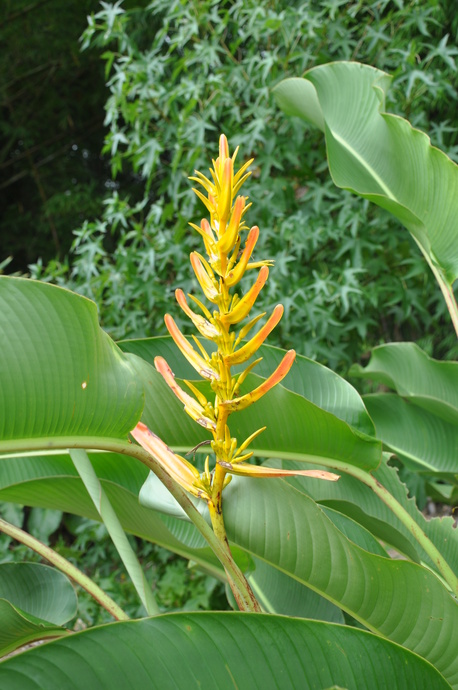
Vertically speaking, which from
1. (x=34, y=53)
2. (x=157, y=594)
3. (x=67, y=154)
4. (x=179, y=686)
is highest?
(x=34, y=53)

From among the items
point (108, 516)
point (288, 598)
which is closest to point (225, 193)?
point (108, 516)

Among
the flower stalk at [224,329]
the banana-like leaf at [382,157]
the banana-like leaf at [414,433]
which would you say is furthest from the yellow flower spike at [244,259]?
the banana-like leaf at [414,433]

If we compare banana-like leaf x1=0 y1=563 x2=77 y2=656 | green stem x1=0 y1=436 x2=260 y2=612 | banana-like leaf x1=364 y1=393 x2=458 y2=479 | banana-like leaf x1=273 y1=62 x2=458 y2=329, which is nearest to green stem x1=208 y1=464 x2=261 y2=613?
green stem x1=0 y1=436 x2=260 y2=612

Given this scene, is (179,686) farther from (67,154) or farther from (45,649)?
(67,154)

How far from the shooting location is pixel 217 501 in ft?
1.70

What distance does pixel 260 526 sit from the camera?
0.57 metres

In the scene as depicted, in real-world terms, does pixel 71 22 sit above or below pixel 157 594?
above

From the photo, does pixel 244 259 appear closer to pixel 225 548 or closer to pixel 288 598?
pixel 225 548

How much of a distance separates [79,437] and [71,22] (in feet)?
13.2

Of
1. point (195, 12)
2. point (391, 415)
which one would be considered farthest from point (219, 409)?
point (195, 12)

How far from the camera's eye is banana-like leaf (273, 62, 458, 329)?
3.22ft

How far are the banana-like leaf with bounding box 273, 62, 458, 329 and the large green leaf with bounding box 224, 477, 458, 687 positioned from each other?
513mm

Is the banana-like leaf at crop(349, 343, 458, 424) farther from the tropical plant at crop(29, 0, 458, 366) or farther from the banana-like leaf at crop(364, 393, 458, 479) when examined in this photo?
the tropical plant at crop(29, 0, 458, 366)

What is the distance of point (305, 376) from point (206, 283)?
1.31 feet
